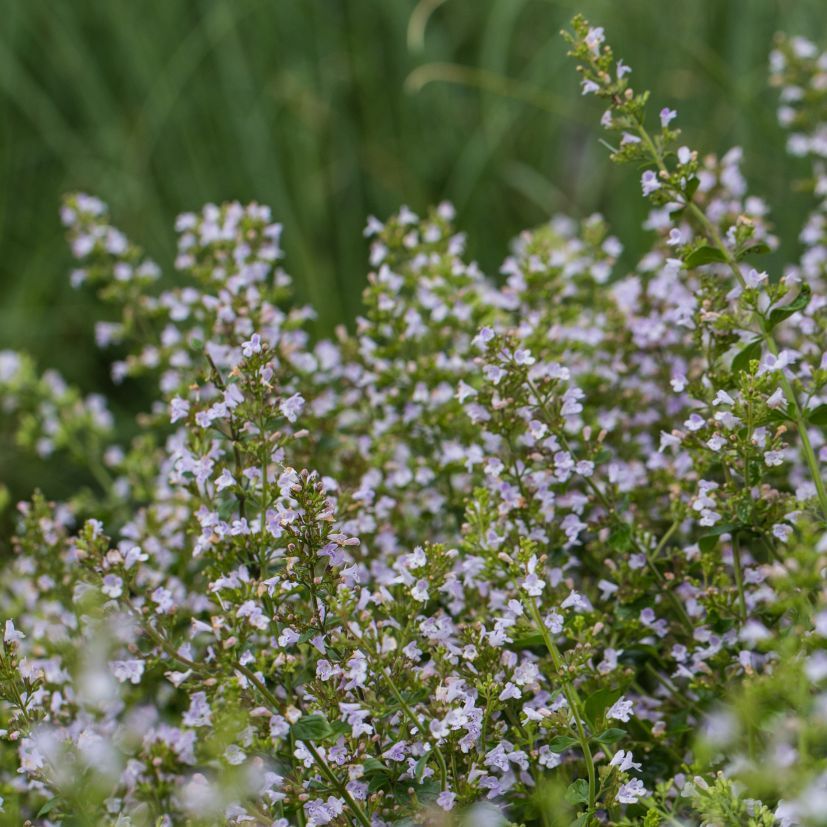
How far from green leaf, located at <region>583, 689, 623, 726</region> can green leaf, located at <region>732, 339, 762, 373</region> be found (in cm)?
44

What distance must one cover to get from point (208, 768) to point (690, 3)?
307 centimetres

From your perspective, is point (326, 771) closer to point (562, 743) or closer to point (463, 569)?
point (562, 743)

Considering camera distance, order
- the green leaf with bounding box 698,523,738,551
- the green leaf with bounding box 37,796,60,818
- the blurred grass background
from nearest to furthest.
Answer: the green leaf with bounding box 37,796,60,818 < the green leaf with bounding box 698,523,738,551 < the blurred grass background

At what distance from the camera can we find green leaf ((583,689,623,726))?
1.17m

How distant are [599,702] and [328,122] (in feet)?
10.3

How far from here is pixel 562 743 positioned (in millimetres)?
1165

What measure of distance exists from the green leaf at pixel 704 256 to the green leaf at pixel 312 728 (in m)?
0.69

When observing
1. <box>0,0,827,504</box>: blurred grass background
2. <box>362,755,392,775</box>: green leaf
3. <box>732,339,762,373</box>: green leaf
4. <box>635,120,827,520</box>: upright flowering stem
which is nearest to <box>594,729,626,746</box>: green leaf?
<box>362,755,392,775</box>: green leaf

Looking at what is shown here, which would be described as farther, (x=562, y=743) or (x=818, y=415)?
(x=818, y=415)

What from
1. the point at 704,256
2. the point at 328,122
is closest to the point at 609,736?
the point at 704,256

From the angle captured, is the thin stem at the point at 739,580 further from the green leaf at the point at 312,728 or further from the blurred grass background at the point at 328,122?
the blurred grass background at the point at 328,122

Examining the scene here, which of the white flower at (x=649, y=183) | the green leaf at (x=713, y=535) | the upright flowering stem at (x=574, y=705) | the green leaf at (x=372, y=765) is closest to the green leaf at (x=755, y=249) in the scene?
the white flower at (x=649, y=183)

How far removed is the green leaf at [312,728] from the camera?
1109 mm

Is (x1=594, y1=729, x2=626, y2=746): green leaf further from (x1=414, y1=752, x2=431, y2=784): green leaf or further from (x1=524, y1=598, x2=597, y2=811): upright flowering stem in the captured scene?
(x1=414, y1=752, x2=431, y2=784): green leaf
